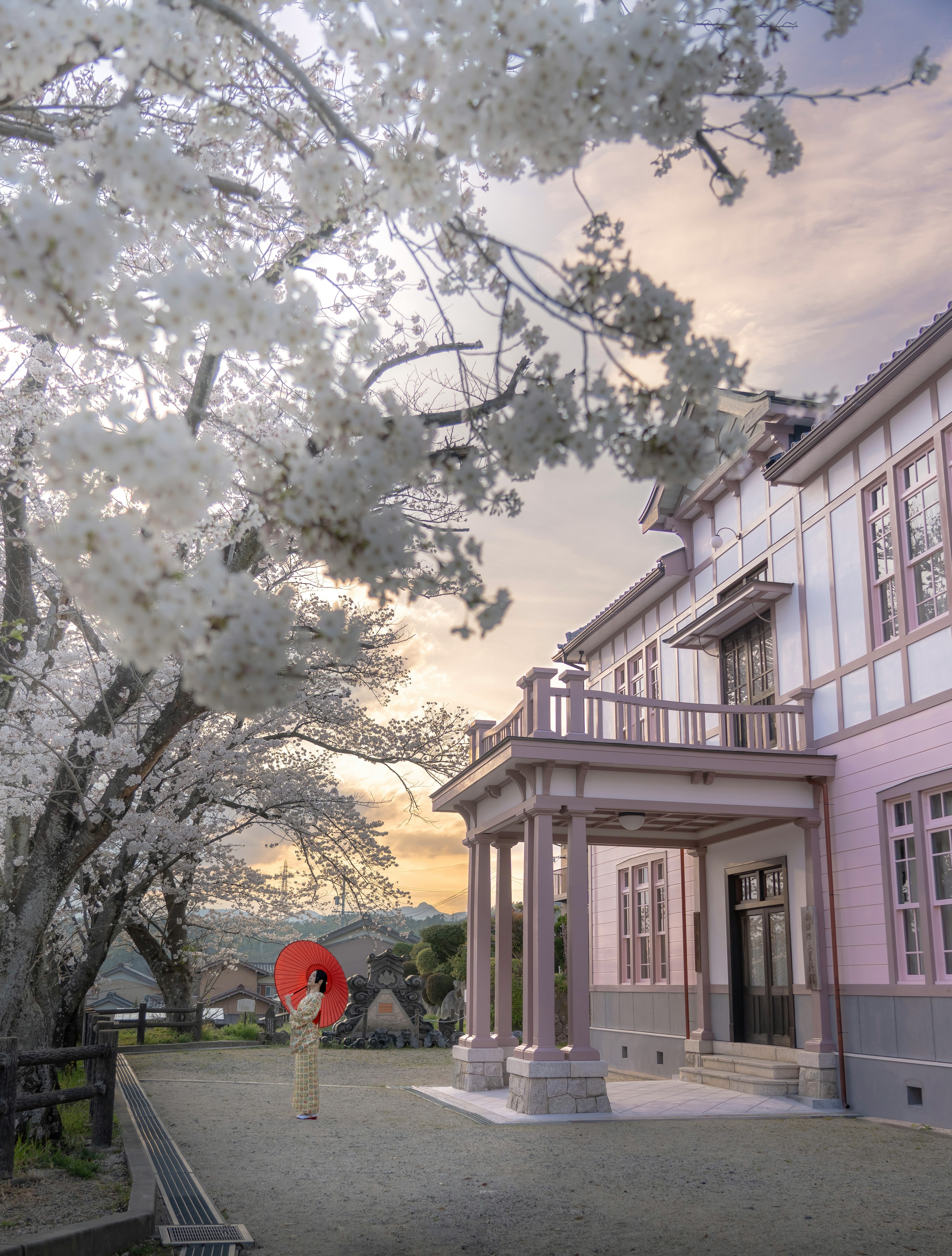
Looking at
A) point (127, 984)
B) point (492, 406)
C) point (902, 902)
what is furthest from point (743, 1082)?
point (127, 984)

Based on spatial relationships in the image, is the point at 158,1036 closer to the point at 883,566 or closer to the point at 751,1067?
the point at 751,1067

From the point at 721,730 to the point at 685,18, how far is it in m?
11.3

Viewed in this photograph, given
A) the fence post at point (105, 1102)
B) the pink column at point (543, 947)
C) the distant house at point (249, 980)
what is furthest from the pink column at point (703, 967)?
the distant house at point (249, 980)

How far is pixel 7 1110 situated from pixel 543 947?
591 centimetres

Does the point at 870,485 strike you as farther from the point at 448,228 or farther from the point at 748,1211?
the point at 448,228

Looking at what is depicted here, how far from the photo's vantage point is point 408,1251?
5.55 metres

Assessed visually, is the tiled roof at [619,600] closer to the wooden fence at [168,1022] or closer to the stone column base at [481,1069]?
the stone column base at [481,1069]

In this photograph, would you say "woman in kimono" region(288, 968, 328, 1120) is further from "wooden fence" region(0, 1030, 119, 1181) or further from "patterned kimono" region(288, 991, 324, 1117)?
"wooden fence" region(0, 1030, 119, 1181)

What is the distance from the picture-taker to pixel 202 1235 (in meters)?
5.67

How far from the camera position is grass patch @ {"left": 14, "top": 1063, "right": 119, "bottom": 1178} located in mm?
7195

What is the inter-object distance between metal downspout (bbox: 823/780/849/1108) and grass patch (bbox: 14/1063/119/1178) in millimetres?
7421

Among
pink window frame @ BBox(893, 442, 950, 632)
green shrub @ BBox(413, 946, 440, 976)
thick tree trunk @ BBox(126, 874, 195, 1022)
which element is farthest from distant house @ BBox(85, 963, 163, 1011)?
pink window frame @ BBox(893, 442, 950, 632)

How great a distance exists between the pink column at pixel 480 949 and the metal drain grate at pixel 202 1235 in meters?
7.33

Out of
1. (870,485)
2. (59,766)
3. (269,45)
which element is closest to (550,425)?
(269,45)
